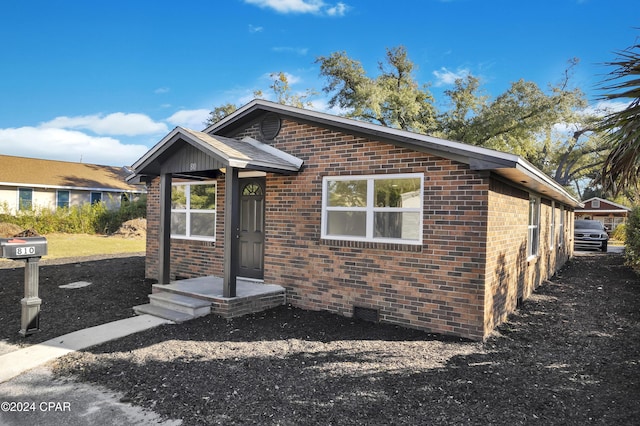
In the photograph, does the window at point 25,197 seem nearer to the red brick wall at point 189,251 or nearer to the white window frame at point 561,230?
the red brick wall at point 189,251

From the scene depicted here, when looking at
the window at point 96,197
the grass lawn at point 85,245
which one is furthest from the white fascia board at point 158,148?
the window at point 96,197

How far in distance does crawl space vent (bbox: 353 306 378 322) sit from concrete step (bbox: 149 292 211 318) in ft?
8.67

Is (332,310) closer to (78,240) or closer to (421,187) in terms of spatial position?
(421,187)

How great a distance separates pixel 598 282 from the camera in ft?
37.6

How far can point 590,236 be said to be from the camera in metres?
23.2

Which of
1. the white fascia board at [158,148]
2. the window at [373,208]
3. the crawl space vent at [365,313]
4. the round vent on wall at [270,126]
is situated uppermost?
the round vent on wall at [270,126]

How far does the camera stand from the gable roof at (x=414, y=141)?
5508 mm

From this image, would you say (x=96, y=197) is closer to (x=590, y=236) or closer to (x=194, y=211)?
(x=194, y=211)

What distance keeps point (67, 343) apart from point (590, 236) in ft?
87.8

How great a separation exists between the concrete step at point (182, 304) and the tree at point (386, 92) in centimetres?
1959

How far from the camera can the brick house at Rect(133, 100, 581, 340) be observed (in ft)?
19.4

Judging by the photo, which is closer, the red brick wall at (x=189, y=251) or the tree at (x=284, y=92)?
the red brick wall at (x=189, y=251)

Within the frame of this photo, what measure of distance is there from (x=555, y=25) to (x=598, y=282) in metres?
8.59

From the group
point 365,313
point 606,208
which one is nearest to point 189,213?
point 365,313
